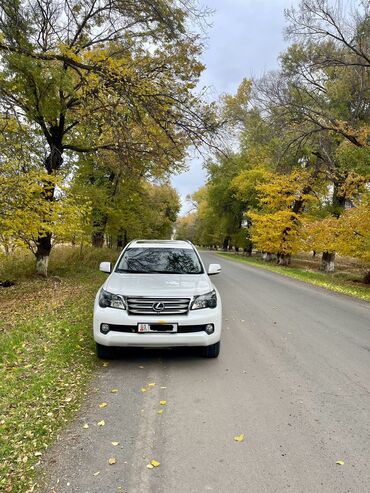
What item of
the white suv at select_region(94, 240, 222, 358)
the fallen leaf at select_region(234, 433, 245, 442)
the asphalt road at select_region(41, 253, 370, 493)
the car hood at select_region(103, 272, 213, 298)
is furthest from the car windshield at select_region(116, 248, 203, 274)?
the fallen leaf at select_region(234, 433, 245, 442)

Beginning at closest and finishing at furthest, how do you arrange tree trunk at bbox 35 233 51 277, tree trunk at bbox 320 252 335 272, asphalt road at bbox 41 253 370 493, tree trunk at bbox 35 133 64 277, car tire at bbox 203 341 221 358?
asphalt road at bbox 41 253 370 493 → car tire at bbox 203 341 221 358 → tree trunk at bbox 35 133 64 277 → tree trunk at bbox 35 233 51 277 → tree trunk at bbox 320 252 335 272

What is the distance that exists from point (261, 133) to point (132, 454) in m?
18.3

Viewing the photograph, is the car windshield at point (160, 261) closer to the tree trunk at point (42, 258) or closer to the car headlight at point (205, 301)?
the car headlight at point (205, 301)

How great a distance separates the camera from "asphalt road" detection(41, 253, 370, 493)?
284 centimetres

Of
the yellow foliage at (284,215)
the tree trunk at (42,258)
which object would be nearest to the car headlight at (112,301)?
the tree trunk at (42,258)

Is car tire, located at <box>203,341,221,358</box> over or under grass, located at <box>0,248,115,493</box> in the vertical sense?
over

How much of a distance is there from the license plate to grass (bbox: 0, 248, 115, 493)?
936 mm

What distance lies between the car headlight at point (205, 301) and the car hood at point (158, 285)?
0.23 ft

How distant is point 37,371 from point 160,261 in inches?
107

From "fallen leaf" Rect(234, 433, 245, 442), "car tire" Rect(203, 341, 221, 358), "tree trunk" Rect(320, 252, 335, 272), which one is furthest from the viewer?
"tree trunk" Rect(320, 252, 335, 272)

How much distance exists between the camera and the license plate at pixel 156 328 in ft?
16.2

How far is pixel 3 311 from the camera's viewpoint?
29.9ft

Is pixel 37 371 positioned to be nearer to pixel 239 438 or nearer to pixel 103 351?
pixel 103 351

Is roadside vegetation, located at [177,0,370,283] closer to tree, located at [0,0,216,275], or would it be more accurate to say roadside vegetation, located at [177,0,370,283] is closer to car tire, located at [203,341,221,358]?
tree, located at [0,0,216,275]
